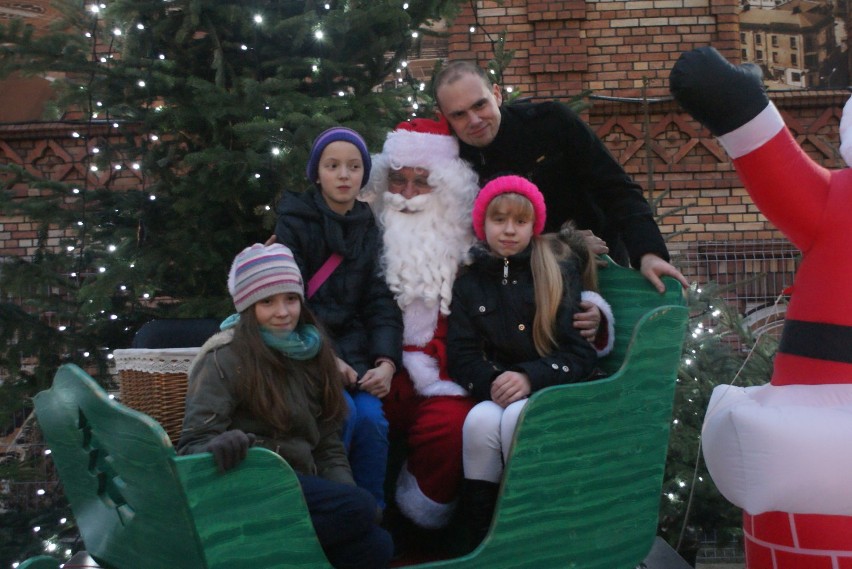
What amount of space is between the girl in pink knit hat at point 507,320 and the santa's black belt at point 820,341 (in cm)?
62

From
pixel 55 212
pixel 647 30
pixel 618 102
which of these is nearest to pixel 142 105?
pixel 55 212

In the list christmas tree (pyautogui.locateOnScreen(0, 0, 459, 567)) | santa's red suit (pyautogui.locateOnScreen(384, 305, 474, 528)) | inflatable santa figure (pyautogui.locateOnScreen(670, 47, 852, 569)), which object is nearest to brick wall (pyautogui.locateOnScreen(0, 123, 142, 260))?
christmas tree (pyautogui.locateOnScreen(0, 0, 459, 567))

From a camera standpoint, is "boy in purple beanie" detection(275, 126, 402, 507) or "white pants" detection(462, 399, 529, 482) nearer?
"white pants" detection(462, 399, 529, 482)

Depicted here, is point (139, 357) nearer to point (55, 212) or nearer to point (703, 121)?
point (55, 212)

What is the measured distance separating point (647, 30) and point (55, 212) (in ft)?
16.7

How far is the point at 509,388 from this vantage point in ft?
8.03

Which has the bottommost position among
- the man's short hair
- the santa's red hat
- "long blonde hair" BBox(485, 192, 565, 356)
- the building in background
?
"long blonde hair" BBox(485, 192, 565, 356)

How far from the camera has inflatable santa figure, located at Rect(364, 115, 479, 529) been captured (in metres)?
2.56

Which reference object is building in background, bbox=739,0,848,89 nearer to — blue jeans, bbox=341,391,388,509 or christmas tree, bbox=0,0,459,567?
christmas tree, bbox=0,0,459,567

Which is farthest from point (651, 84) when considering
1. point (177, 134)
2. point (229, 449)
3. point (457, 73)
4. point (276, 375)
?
point (229, 449)

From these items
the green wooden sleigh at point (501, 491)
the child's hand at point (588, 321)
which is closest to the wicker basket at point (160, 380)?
the green wooden sleigh at point (501, 491)

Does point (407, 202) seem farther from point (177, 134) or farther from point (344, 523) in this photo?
point (177, 134)

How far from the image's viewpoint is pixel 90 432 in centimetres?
222

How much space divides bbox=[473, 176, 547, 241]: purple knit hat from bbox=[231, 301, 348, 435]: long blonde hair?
2.24 feet
